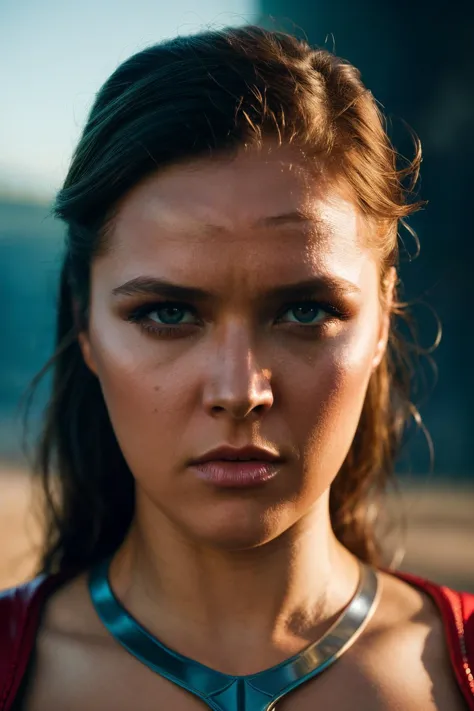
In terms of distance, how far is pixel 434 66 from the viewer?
23.6ft

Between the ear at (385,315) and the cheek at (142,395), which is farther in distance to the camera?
the ear at (385,315)

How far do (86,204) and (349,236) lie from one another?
1.65 feet

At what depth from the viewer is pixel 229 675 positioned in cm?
163

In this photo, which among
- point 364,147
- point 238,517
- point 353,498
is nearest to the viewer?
point 238,517

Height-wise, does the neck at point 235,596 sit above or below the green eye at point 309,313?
below

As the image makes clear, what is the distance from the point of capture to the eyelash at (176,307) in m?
1.58

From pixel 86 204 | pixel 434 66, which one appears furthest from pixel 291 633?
pixel 434 66

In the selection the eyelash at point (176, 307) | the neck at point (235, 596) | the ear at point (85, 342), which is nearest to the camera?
the eyelash at point (176, 307)

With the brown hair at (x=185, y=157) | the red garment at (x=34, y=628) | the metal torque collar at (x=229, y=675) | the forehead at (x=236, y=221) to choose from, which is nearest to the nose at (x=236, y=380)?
the forehead at (x=236, y=221)

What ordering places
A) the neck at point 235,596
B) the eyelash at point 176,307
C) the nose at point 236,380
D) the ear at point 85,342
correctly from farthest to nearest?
the ear at point 85,342 < the neck at point 235,596 < the eyelash at point 176,307 < the nose at point 236,380

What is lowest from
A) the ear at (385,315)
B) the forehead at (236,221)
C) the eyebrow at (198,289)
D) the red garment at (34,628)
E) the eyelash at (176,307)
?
the red garment at (34,628)

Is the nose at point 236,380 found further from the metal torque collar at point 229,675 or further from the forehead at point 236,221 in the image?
the metal torque collar at point 229,675

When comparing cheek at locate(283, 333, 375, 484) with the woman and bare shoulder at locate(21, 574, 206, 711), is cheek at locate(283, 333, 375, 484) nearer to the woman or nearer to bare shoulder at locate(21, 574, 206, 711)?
the woman

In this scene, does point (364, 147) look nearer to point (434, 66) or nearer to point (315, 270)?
point (315, 270)
